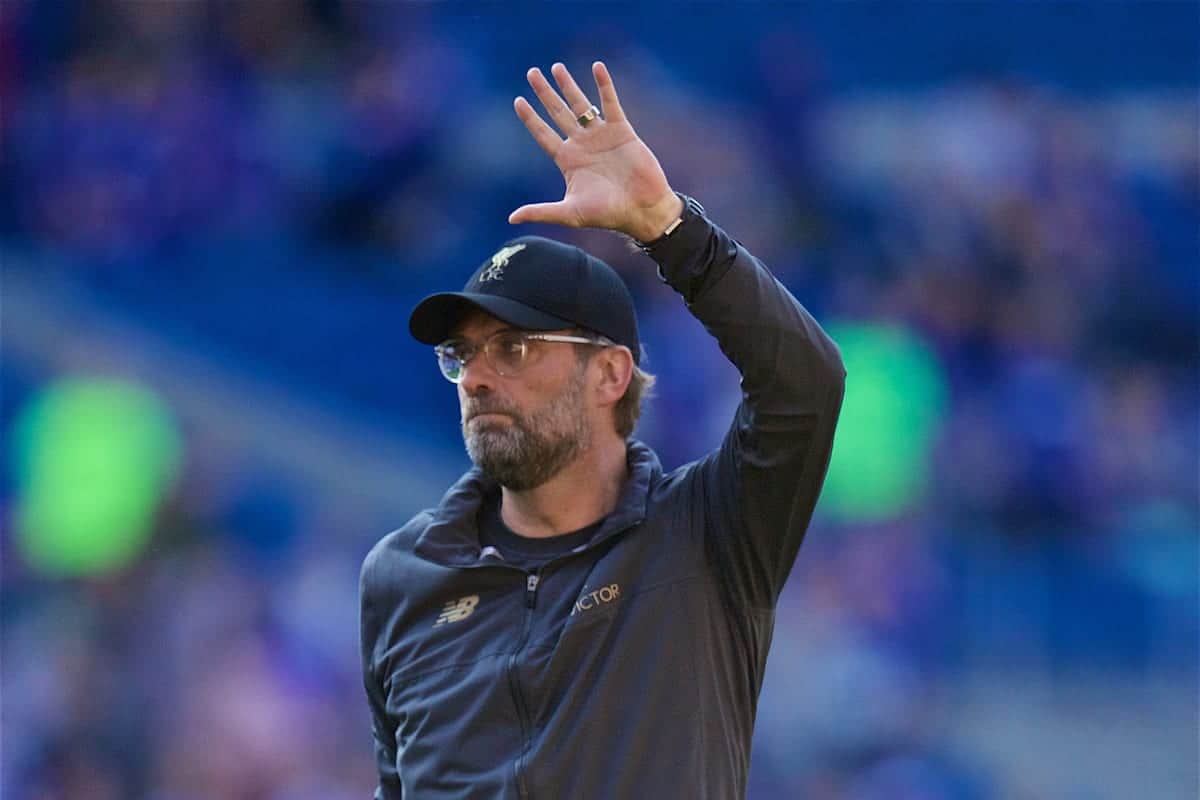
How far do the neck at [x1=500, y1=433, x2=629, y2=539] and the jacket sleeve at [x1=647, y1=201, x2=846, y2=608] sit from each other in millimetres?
279

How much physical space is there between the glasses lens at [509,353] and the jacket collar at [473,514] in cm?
22

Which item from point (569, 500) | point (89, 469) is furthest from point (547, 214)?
point (89, 469)

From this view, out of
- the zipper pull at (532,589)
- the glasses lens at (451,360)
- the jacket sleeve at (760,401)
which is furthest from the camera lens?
the glasses lens at (451,360)

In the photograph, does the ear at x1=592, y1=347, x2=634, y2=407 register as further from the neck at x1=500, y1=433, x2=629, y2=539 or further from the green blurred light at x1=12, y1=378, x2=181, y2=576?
the green blurred light at x1=12, y1=378, x2=181, y2=576

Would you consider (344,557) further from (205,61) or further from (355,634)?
(205,61)

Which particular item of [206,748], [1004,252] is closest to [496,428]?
[206,748]

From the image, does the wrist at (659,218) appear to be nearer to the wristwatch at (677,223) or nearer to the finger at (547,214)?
the wristwatch at (677,223)

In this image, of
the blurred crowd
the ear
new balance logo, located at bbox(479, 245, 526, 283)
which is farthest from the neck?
the blurred crowd

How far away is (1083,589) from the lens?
23.6 feet

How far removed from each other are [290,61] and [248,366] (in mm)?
1970

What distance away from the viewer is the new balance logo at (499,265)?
124 inches

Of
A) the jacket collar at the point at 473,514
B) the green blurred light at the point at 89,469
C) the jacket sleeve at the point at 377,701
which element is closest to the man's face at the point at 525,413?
the jacket collar at the point at 473,514

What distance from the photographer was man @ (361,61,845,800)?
2.75 meters

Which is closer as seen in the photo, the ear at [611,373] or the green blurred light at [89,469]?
the ear at [611,373]
